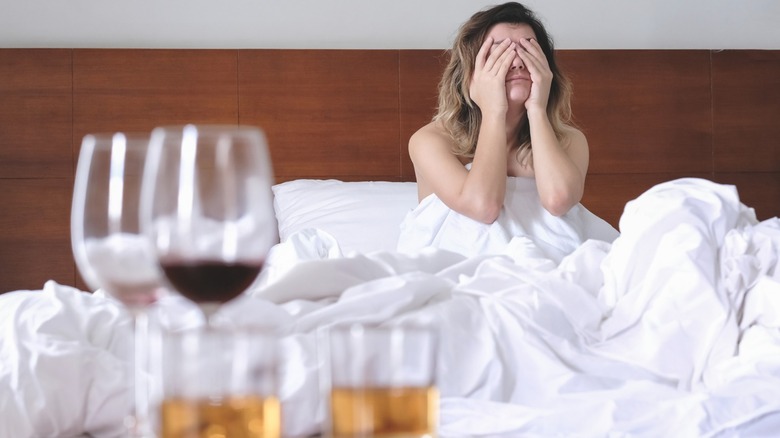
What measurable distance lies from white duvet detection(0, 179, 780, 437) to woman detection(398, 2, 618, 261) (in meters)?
0.89

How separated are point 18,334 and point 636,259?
0.96m

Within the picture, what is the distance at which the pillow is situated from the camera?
126 inches

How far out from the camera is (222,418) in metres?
0.48

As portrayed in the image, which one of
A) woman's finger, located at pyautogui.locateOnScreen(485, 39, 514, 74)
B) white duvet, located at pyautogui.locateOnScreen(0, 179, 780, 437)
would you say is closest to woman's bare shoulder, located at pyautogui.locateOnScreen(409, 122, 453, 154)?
woman's finger, located at pyautogui.locateOnScreen(485, 39, 514, 74)

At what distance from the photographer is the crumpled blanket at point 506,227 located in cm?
278

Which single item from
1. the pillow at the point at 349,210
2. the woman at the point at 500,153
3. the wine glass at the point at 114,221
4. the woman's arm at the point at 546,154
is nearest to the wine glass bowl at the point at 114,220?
the wine glass at the point at 114,221

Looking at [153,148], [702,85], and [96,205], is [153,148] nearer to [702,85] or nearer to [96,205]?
[96,205]

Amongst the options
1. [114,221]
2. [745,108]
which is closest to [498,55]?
[745,108]

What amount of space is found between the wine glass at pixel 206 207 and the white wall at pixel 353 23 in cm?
345

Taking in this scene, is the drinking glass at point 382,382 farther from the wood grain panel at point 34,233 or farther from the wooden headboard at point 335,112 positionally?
the wood grain panel at point 34,233

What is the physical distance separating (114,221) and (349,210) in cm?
272

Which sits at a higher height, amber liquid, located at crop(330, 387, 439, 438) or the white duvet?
amber liquid, located at crop(330, 387, 439, 438)

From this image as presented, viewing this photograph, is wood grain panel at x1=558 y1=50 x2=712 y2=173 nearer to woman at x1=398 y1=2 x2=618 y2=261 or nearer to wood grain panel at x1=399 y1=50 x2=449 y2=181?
wood grain panel at x1=399 y1=50 x2=449 y2=181

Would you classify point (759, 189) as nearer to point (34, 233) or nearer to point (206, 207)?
point (34, 233)
